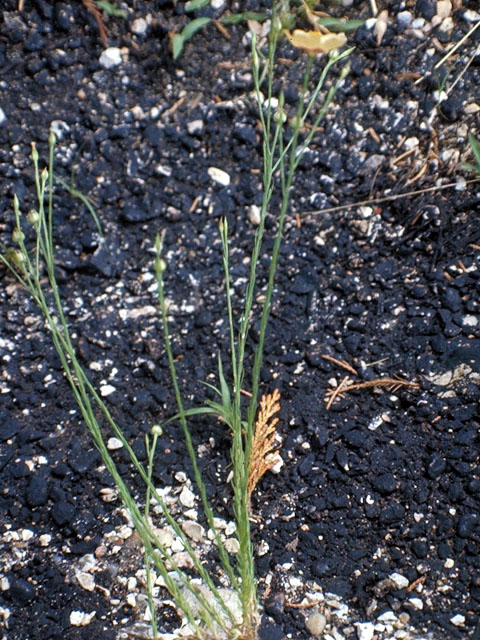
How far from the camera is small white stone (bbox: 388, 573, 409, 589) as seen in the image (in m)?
1.44

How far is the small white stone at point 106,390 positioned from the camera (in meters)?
1.74

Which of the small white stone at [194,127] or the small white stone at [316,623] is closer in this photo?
the small white stone at [316,623]

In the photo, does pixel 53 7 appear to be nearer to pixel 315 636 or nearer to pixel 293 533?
pixel 293 533

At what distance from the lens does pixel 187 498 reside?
5.21 ft

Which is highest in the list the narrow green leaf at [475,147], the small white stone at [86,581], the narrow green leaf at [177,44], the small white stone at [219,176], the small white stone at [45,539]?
the narrow green leaf at [177,44]

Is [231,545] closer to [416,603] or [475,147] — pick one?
[416,603]

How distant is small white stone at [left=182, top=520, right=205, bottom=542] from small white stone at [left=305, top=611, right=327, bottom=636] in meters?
0.27

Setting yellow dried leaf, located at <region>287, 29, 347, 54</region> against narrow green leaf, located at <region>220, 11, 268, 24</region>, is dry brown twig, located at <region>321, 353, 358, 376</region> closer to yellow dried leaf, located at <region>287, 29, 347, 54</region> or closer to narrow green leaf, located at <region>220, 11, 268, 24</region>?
yellow dried leaf, located at <region>287, 29, 347, 54</region>

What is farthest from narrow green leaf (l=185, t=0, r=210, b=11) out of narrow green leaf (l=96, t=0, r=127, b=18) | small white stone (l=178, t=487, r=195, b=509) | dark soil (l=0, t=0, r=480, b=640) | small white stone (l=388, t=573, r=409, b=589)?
small white stone (l=388, t=573, r=409, b=589)

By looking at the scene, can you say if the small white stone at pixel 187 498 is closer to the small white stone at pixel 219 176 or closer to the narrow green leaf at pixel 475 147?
the small white stone at pixel 219 176

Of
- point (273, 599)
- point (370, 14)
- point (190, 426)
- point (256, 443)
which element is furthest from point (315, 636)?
point (370, 14)

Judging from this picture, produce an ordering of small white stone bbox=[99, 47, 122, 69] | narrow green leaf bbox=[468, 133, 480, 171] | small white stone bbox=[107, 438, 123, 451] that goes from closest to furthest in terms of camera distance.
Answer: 1. small white stone bbox=[107, 438, 123, 451]
2. narrow green leaf bbox=[468, 133, 480, 171]
3. small white stone bbox=[99, 47, 122, 69]

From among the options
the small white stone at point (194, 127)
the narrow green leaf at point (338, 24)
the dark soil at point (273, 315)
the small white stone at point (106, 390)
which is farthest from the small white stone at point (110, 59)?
the small white stone at point (106, 390)

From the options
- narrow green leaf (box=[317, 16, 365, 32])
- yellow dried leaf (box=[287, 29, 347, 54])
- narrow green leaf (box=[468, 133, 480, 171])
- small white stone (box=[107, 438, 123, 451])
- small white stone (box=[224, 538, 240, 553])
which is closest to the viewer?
yellow dried leaf (box=[287, 29, 347, 54])
